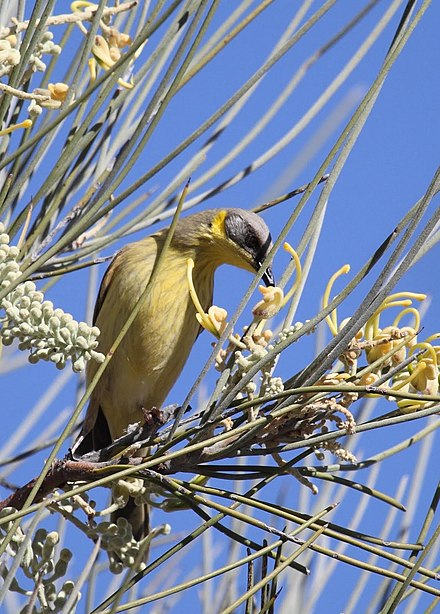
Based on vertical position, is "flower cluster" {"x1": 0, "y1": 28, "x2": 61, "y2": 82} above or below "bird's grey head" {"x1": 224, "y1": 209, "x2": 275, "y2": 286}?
below

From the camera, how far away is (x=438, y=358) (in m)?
1.56

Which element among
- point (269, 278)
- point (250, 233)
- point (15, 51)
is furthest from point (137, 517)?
point (15, 51)

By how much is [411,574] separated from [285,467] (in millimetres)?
289

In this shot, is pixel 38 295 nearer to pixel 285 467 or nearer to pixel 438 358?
pixel 285 467

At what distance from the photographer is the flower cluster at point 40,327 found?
124 centimetres

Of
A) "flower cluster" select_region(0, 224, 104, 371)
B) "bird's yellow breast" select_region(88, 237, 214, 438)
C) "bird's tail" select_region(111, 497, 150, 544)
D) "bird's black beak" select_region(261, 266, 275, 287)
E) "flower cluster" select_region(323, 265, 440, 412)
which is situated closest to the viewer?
"flower cluster" select_region(0, 224, 104, 371)

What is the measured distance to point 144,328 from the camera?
336 cm

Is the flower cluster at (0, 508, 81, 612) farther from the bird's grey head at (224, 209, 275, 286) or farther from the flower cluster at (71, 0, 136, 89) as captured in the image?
the bird's grey head at (224, 209, 275, 286)

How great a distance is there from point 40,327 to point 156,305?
6.84 feet

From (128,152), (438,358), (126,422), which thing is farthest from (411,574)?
(126,422)

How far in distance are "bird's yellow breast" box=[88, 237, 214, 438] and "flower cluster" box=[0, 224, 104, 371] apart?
1935 millimetres

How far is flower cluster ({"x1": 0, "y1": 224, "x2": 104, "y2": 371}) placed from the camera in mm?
1240

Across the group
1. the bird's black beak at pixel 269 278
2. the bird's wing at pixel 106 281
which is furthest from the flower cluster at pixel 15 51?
the bird's wing at pixel 106 281

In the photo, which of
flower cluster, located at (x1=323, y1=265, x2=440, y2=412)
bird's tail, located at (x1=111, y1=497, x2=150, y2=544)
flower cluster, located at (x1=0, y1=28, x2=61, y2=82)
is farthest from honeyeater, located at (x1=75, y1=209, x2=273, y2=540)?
flower cluster, located at (x1=0, y1=28, x2=61, y2=82)
